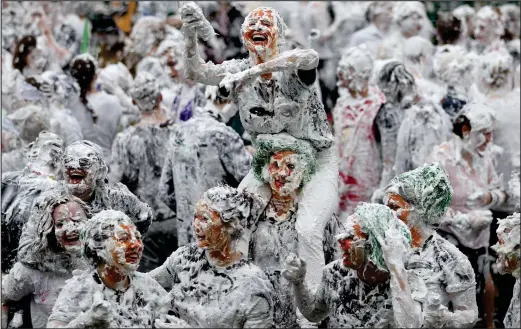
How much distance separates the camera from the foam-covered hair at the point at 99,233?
8.59m

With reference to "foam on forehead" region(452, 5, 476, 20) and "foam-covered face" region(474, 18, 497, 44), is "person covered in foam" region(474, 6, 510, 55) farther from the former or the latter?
"foam on forehead" region(452, 5, 476, 20)

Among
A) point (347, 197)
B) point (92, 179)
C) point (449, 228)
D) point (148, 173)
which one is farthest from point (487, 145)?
point (92, 179)

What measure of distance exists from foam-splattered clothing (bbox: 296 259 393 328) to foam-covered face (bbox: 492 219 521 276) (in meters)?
0.88

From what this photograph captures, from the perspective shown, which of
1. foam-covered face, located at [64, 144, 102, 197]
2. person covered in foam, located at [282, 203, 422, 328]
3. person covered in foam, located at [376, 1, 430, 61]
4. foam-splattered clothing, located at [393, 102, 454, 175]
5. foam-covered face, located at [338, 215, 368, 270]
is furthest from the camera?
person covered in foam, located at [376, 1, 430, 61]

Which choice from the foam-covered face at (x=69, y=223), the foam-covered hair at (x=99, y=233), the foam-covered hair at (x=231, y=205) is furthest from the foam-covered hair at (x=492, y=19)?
the foam-covered hair at (x=99, y=233)

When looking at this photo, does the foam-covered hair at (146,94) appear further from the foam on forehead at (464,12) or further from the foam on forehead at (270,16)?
the foam on forehead at (464,12)

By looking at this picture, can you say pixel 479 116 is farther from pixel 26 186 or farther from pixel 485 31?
pixel 485 31

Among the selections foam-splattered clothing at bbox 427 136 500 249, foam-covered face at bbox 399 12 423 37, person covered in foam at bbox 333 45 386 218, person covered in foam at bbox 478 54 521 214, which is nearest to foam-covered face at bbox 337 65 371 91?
person covered in foam at bbox 333 45 386 218

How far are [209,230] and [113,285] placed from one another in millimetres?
719

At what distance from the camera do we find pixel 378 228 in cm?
852

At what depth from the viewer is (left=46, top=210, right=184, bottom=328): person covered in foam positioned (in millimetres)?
8531

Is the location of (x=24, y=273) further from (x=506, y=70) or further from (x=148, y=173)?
(x=506, y=70)

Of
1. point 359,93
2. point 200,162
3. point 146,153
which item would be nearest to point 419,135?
point 359,93

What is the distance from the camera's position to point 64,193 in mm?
10266
